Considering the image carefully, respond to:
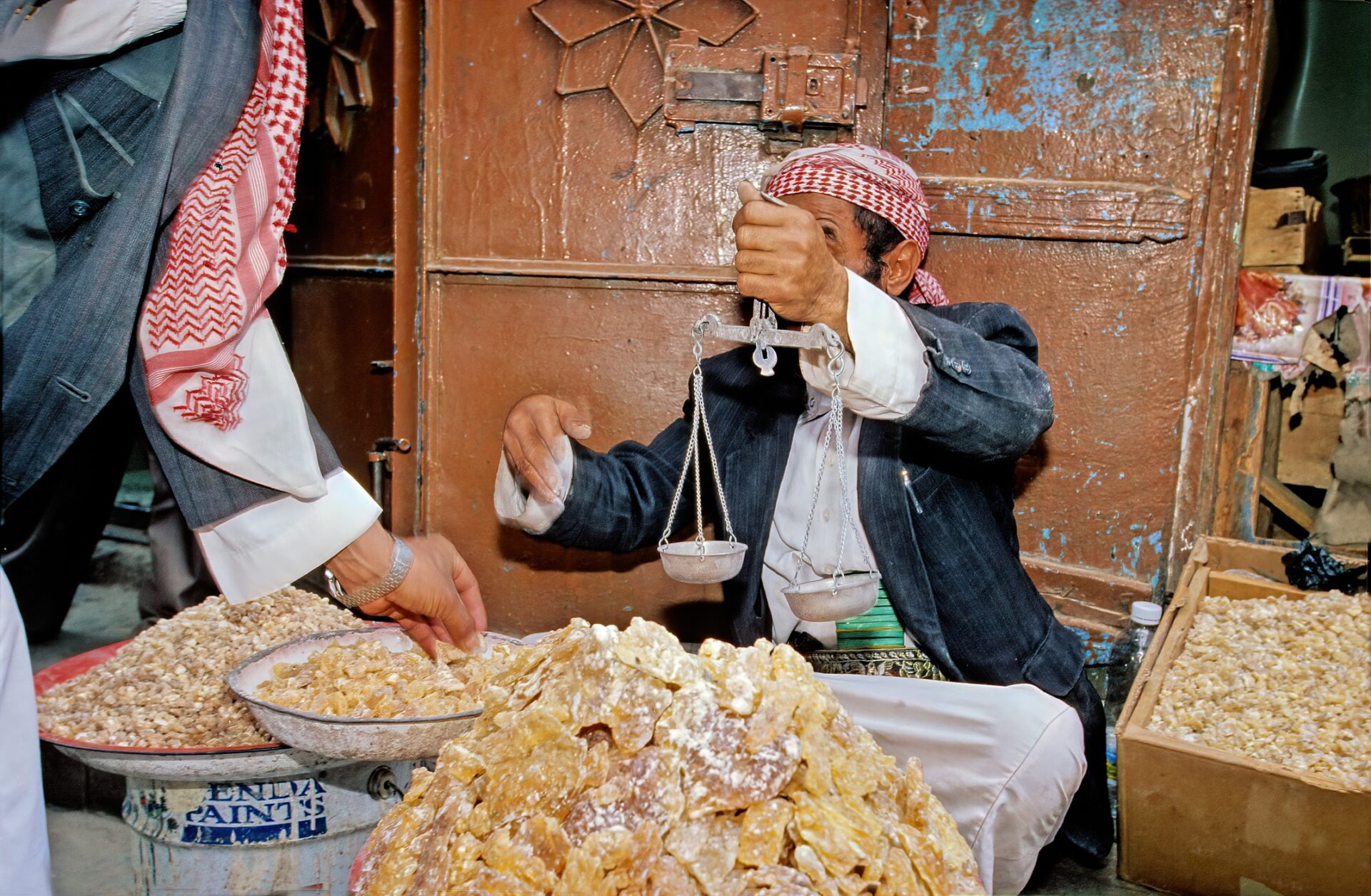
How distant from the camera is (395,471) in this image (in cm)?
212

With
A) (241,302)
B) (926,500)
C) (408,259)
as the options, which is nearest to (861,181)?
(926,500)

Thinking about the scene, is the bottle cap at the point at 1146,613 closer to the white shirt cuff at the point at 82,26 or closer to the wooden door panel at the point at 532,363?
the wooden door panel at the point at 532,363

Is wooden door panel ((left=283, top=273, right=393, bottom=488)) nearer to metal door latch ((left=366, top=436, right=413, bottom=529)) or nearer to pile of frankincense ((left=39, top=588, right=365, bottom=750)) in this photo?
metal door latch ((left=366, top=436, right=413, bottom=529))

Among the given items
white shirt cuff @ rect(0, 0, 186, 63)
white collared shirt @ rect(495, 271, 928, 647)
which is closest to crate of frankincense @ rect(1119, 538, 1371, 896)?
white collared shirt @ rect(495, 271, 928, 647)

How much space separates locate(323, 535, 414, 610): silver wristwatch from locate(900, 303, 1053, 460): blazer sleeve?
883mm

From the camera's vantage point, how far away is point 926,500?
1.82m

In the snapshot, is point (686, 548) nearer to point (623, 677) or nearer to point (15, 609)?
point (623, 677)

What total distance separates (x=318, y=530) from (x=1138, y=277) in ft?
5.69

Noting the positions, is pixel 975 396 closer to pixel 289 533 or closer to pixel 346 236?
pixel 289 533

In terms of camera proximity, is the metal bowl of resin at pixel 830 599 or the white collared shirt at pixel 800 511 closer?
the metal bowl of resin at pixel 830 599

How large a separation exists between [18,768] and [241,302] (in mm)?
737

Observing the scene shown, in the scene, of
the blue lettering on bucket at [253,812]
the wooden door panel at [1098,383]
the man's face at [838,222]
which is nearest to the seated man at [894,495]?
the man's face at [838,222]

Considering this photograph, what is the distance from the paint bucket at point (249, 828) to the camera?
1694mm

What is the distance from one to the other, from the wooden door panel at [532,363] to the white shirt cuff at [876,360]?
70 centimetres
